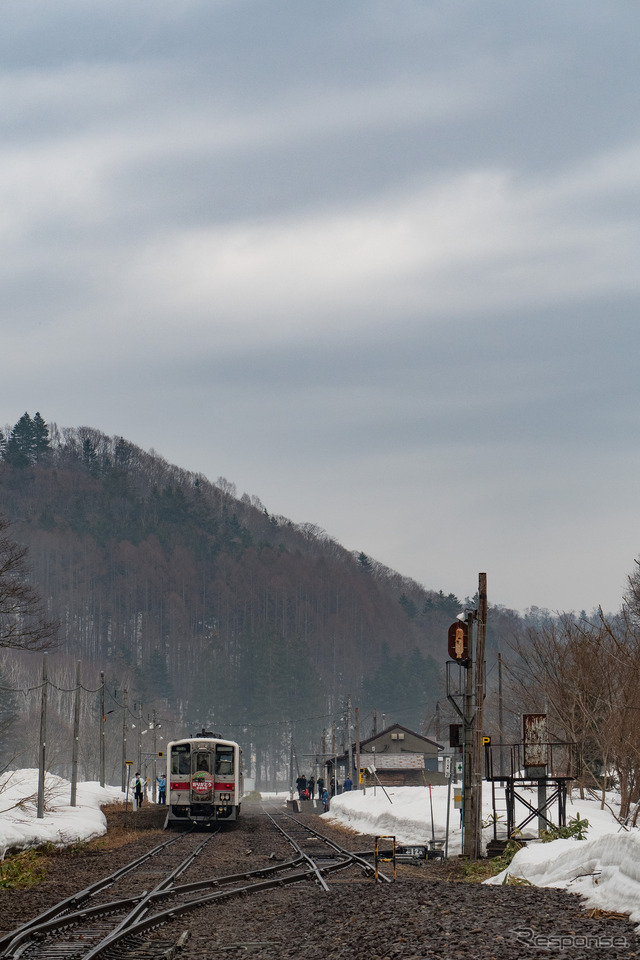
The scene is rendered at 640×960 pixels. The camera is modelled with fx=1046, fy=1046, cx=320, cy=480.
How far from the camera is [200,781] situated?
40562 mm

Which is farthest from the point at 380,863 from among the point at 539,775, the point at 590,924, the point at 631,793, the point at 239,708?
the point at 239,708

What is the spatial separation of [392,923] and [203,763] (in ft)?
97.2

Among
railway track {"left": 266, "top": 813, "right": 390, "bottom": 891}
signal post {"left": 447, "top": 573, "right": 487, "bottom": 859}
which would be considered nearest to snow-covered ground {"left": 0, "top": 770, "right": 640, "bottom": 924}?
signal post {"left": 447, "top": 573, "right": 487, "bottom": 859}

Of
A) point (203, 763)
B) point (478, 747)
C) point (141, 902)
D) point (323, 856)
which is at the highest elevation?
point (478, 747)

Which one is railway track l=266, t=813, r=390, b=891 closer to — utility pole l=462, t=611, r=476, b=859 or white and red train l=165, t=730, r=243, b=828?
utility pole l=462, t=611, r=476, b=859

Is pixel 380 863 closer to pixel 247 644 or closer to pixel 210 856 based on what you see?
pixel 210 856

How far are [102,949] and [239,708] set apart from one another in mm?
177792

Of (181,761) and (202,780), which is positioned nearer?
(202,780)

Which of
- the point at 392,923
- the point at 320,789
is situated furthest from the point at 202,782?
the point at 320,789

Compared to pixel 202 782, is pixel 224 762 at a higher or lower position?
higher

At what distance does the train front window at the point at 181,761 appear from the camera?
4059 cm

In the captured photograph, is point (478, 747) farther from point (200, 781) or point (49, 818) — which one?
point (200, 781)

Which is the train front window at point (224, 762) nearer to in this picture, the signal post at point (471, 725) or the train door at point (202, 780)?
the train door at point (202, 780)

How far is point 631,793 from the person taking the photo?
26812 millimetres
